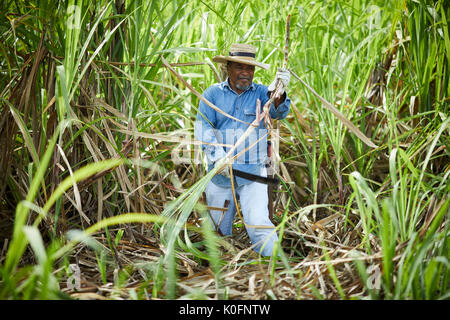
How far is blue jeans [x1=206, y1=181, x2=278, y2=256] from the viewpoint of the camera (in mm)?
1628

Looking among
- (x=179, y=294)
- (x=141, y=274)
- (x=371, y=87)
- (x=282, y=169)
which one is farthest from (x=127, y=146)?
(x=371, y=87)

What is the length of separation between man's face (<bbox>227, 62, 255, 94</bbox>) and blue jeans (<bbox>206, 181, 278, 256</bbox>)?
449mm

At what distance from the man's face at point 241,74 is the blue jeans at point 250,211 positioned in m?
0.45

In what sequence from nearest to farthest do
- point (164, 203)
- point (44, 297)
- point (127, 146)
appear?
point (44, 297)
point (127, 146)
point (164, 203)

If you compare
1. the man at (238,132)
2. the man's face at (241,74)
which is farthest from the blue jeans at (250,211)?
the man's face at (241,74)

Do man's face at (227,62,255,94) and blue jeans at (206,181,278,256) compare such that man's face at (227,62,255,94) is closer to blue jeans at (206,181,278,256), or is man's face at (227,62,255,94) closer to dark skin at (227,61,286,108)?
dark skin at (227,61,286,108)

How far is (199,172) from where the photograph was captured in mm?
2021

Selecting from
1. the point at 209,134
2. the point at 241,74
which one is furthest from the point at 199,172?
the point at 241,74

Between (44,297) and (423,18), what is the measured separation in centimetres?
182

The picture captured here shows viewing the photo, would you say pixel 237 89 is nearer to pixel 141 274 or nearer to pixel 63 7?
pixel 63 7

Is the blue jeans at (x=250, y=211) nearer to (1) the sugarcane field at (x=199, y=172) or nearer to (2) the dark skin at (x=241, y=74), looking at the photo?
(1) the sugarcane field at (x=199, y=172)

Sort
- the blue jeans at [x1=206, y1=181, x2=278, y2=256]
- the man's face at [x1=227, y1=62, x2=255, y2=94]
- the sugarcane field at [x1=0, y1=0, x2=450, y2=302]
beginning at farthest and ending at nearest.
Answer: the man's face at [x1=227, y1=62, x2=255, y2=94]
the blue jeans at [x1=206, y1=181, x2=278, y2=256]
the sugarcane field at [x1=0, y1=0, x2=450, y2=302]

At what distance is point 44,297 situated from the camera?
88 centimetres

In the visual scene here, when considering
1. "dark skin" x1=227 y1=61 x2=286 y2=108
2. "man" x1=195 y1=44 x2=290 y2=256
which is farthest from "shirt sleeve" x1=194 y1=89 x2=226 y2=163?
"dark skin" x1=227 y1=61 x2=286 y2=108
